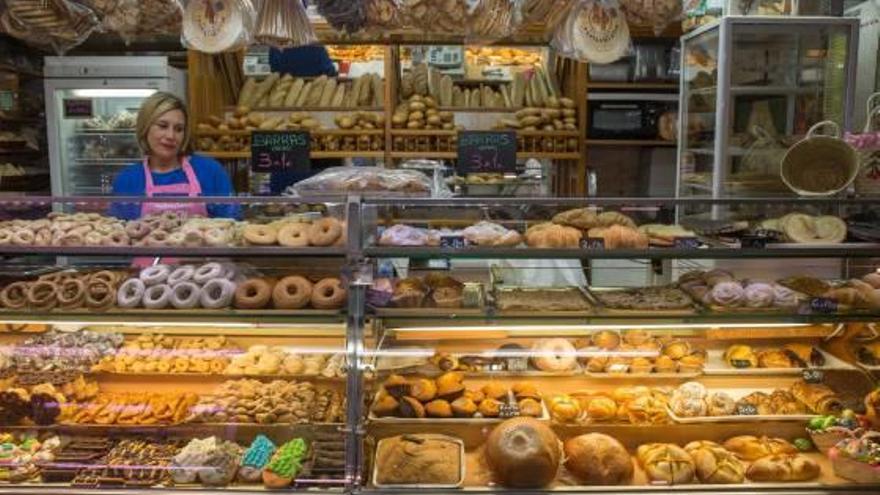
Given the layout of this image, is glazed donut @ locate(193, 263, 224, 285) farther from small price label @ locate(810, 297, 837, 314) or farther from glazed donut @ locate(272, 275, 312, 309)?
small price label @ locate(810, 297, 837, 314)

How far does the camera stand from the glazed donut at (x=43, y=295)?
2.54 meters

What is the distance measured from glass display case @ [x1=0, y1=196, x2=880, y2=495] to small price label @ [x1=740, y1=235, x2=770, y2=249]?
2 centimetres

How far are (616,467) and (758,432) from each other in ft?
2.03

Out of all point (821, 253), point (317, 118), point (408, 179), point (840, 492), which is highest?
point (317, 118)

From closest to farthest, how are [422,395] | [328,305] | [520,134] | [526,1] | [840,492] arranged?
[840,492], [328,305], [422,395], [526,1], [520,134]

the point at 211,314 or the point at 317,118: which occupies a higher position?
the point at 317,118

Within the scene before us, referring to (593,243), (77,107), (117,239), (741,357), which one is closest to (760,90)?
(741,357)

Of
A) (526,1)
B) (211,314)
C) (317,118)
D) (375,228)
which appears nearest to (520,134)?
(317,118)

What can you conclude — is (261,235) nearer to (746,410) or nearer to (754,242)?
(754,242)

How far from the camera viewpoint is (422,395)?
2.63 metres

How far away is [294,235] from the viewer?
255cm

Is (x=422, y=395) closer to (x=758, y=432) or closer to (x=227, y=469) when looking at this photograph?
(x=227, y=469)

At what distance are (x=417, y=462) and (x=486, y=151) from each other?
182 cm

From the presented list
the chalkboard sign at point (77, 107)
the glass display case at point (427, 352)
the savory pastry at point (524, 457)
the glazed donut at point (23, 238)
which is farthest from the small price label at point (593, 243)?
the chalkboard sign at point (77, 107)
